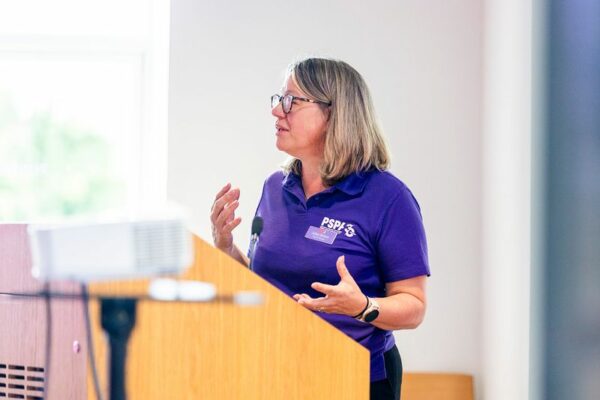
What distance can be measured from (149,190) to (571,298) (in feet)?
7.82

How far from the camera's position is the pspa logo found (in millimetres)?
2105

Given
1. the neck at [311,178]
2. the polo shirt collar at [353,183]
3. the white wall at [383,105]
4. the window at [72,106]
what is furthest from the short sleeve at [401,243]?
the window at [72,106]

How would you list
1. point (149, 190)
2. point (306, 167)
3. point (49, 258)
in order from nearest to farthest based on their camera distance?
point (49, 258), point (306, 167), point (149, 190)

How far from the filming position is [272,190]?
2346mm

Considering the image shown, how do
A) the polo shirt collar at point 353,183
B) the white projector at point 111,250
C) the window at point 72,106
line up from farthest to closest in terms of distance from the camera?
the window at point 72,106 → the polo shirt collar at point 353,183 → the white projector at point 111,250

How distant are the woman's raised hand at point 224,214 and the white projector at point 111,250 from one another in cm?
111

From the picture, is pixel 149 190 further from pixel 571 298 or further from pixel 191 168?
pixel 571 298

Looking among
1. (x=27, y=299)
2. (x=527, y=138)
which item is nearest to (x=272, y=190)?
(x=27, y=299)

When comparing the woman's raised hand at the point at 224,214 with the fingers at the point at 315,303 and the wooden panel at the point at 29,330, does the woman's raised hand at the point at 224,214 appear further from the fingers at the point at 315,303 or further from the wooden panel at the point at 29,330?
the wooden panel at the point at 29,330

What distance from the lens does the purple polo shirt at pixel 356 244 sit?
6.83 feet

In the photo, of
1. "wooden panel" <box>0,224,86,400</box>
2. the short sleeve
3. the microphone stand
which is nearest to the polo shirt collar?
the short sleeve

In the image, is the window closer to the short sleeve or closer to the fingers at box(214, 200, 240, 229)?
the fingers at box(214, 200, 240, 229)

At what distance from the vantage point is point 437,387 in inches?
151

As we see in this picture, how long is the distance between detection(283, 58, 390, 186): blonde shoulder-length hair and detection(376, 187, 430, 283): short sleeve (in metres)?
0.17
